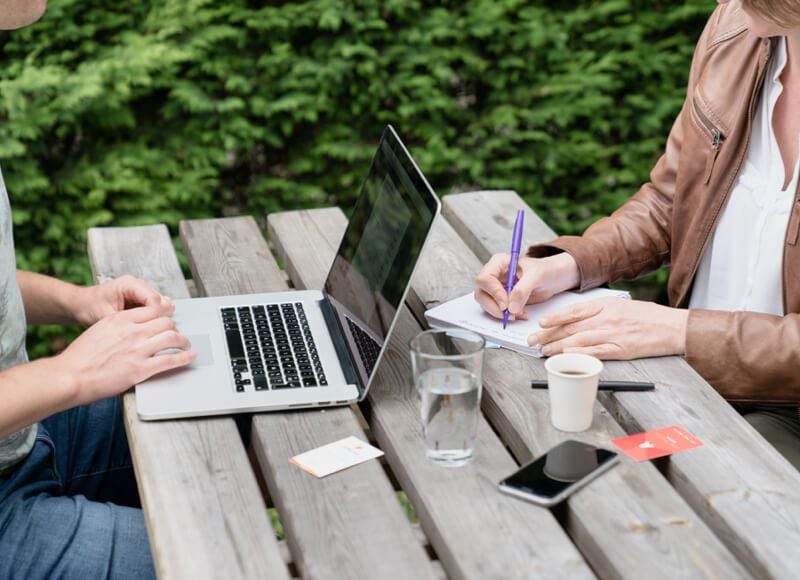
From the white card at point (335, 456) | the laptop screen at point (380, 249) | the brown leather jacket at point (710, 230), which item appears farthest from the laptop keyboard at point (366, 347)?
the brown leather jacket at point (710, 230)

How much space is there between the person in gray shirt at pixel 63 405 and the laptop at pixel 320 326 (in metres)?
0.06

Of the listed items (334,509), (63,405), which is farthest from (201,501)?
(63,405)

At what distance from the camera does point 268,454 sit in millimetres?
1636

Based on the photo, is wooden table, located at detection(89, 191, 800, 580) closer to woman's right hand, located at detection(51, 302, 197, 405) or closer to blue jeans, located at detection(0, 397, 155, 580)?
woman's right hand, located at detection(51, 302, 197, 405)

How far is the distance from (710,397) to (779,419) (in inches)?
12.8

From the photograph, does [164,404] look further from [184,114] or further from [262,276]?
[184,114]

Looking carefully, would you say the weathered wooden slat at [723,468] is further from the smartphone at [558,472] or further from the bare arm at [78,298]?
the bare arm at [78,298]

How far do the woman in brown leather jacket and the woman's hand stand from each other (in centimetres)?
62

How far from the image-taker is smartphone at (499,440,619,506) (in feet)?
5.00

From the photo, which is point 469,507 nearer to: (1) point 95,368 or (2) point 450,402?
(2) point 450,402

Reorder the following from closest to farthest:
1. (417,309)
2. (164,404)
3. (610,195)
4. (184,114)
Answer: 1. (164,404)
2. (417,309)
3. (184,114)
4. (610,195)

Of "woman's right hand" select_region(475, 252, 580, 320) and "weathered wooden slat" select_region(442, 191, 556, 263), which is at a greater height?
"woman's right hand" select_region(475, 252, 580, 320)

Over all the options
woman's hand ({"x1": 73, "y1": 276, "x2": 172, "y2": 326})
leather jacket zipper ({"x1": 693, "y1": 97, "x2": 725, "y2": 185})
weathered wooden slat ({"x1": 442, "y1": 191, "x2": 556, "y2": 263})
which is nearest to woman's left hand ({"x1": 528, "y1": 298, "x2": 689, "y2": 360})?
leather jacket zipper ({"x1": 693, "y1": 97, "x2": 725, "y2": 185})

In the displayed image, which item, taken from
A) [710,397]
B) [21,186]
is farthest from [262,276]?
[21,186]
